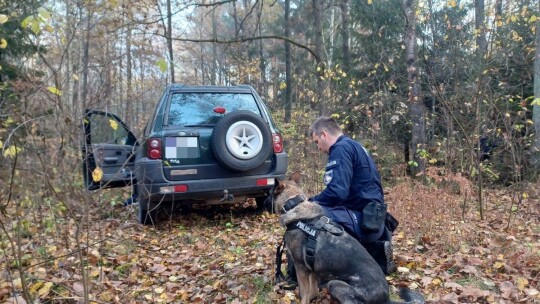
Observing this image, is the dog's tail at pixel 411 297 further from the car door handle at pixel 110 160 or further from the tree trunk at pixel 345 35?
the tree trunk at pixel 345 35

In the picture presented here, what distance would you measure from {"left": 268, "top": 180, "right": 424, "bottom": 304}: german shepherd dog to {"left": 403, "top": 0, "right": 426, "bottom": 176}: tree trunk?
544cm

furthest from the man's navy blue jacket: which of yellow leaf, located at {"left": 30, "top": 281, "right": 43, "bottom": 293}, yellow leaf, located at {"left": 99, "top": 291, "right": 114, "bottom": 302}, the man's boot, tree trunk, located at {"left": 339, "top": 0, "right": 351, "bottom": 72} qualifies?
tree trunk, located at {"left": 339, "top": 0, "right": 351, "bottom": 72}

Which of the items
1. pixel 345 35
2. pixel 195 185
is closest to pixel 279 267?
pixel 195 185

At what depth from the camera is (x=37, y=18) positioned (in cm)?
277

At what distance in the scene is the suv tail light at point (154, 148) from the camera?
17.3 feet

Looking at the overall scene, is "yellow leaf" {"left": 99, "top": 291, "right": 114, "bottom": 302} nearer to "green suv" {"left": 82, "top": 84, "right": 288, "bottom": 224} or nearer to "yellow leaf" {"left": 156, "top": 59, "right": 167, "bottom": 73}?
"green suv" {"left": 82, "top": 84, "right": 288, "bottom": 224}

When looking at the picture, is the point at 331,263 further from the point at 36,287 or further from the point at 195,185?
the point at 195,185

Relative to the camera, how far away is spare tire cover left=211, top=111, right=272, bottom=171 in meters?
5.33

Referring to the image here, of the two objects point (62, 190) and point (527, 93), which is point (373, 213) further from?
point (527, 93)

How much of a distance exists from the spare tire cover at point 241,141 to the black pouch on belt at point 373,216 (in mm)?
2372

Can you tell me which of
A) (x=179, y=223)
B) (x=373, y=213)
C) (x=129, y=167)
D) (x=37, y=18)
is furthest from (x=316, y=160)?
(x=37, y=18)

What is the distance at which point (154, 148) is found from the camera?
529cm

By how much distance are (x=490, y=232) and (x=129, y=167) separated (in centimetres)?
529

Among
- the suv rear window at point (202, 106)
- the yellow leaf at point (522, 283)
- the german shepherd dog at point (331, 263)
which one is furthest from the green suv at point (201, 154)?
the yellow leaf at point (522, 283)
